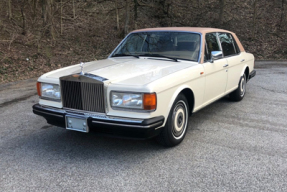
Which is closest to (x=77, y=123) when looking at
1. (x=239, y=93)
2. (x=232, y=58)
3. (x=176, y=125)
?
(x=176, y=125)

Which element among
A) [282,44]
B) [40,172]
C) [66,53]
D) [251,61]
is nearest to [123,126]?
[40,172]

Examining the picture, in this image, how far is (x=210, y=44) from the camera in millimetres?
5039

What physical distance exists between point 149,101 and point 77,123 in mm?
990

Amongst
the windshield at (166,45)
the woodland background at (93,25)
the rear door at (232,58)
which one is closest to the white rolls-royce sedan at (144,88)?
the windshield at (166,45)

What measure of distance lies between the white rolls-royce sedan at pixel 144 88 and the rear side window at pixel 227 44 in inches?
13.3

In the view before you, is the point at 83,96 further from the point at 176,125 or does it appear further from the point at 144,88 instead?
the point at 176,125

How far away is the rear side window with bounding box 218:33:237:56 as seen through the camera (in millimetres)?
5583

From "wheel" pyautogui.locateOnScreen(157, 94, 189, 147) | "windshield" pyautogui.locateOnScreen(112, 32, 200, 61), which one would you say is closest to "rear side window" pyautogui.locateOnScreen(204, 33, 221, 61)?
"windshield" pyautogui.locateOnScreen(112, 32, 200, 61)

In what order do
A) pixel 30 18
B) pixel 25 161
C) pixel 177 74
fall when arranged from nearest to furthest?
pixel 25 161, pixel 177 74, pixel 30 18

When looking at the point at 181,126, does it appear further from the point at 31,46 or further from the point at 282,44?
the point at 282,44

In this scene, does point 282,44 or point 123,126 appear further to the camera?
A: point 282,44

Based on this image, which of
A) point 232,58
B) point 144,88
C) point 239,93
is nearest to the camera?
point 144,88

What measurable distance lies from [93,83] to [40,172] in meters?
1.22

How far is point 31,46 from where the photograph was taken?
41.3 feet
